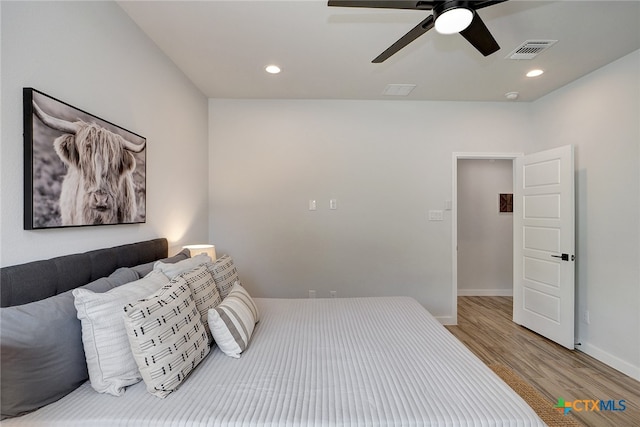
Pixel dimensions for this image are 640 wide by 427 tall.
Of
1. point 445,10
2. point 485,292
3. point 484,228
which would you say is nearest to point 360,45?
point 445,10

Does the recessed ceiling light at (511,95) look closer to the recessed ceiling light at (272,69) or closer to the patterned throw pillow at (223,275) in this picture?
the recessed ceiling light at (272,69)

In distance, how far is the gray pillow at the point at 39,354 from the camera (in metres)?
0.93

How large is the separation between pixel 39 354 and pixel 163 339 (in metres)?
0.39

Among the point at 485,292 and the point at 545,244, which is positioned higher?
the point at 545,244

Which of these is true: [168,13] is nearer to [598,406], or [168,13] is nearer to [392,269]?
[392,269]

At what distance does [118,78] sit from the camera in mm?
1801

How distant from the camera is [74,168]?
1429 mm

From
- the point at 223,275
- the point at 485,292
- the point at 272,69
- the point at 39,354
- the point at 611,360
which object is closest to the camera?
the point at 39,354

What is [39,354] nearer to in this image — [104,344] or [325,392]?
[104,344]

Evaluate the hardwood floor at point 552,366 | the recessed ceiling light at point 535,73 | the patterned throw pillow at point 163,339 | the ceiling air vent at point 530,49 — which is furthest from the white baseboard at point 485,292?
the patterned throw pillow at point 163,339

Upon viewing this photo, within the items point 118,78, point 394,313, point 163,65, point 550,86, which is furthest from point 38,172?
point 550,86

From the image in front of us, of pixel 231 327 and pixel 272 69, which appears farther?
pixel 272 69

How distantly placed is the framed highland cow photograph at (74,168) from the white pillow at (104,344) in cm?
47

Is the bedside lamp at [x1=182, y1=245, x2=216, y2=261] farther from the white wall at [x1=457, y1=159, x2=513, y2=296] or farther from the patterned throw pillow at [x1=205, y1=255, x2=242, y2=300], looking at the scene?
the white wall at [x1=457, y1=159, x2=513, y2=296]
